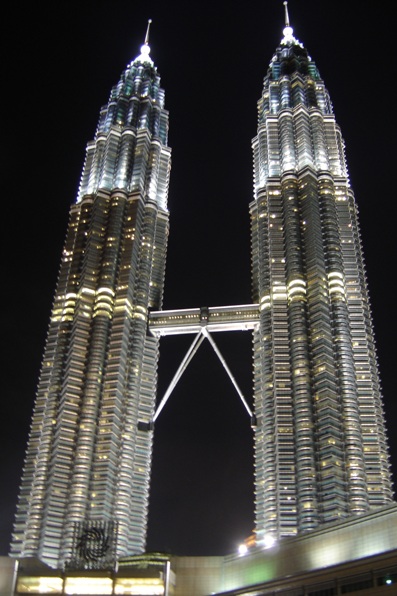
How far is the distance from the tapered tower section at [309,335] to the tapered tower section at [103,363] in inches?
925

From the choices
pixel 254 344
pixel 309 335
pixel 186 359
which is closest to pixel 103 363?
pixel 186 359

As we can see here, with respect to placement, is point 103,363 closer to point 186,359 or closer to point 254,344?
point 186,359

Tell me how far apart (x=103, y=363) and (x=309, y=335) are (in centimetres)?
4069

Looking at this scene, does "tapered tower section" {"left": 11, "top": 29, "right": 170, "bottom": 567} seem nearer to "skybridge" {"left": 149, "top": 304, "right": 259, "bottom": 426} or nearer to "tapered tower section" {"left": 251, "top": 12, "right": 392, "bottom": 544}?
"skybridge" {"left": 149, "top": 304, "right": 259, "bottom": 426}

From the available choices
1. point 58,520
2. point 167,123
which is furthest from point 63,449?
point 167,123

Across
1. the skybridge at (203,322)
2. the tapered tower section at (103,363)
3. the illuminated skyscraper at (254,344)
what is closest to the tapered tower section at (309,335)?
the illuminated skyscraper at (254,344)

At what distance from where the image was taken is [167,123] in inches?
7392

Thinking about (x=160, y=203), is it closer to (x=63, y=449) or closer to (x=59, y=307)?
(x=59, y=307)

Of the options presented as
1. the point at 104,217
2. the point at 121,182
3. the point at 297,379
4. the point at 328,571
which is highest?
the point at 121,182

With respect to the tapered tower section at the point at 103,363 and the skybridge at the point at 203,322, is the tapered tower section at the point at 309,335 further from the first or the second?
the tapered tower section at the point at 103,363

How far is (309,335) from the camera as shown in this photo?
13350 cm

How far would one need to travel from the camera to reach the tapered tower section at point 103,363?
409ft

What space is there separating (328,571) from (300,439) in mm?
51784

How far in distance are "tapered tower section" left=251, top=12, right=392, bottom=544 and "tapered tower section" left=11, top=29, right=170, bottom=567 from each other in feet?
77.0
